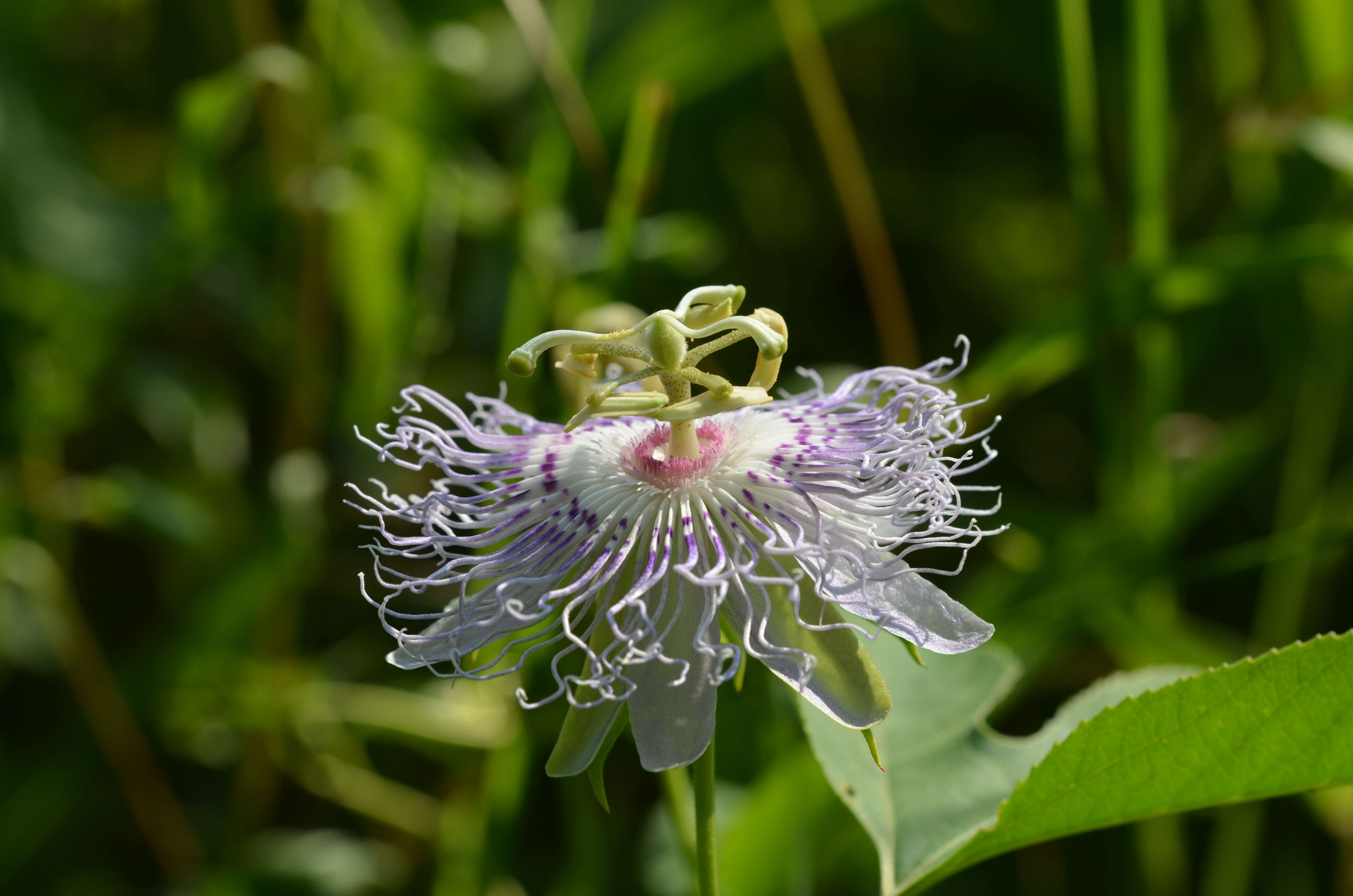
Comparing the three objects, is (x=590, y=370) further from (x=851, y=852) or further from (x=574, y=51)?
(x=574, y=51)

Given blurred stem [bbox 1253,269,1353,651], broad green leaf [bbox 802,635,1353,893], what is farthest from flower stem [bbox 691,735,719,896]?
blurred stem [bbox 1253,269,1353,651]

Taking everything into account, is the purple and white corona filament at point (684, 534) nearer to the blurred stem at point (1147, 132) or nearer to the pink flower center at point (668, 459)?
the pink flower center at point (668, 459)

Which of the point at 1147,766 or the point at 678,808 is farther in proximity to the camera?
the point at 678,808

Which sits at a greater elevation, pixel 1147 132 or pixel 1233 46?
pixel 1233 46

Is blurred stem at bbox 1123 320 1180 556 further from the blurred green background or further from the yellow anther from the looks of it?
the yellow anther

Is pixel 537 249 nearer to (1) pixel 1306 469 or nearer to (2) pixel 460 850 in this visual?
(2) pixel 460 850

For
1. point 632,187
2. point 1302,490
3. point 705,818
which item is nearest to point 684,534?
point 705,818

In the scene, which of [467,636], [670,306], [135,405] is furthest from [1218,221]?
[135,405]
